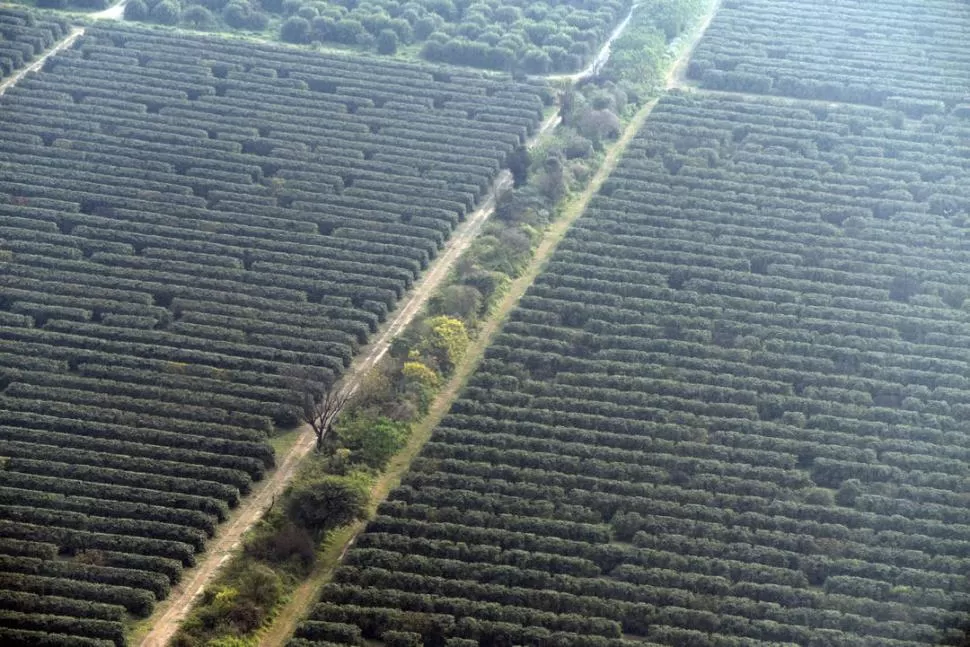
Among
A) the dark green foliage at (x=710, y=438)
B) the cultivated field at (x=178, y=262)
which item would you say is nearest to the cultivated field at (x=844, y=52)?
the dark green foliage at (x=710, y=438)

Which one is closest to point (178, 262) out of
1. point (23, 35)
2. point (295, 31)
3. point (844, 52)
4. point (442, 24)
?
point (23, 35)

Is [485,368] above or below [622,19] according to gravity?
below

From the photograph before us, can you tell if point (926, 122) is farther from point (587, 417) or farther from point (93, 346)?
point (93, 346)

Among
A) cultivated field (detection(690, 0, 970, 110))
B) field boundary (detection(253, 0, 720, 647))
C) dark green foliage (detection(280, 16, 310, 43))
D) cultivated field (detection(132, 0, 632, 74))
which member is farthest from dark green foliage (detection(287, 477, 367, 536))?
dark green foliage (detection(280, 16, 310, 43))

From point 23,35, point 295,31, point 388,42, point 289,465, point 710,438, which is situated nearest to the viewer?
point 289,465

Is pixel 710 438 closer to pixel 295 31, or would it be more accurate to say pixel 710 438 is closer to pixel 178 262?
pixel 178 262

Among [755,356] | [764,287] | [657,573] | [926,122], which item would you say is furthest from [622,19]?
[657,573]

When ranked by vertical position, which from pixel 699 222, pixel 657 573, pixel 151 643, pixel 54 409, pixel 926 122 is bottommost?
pixel 151 643
